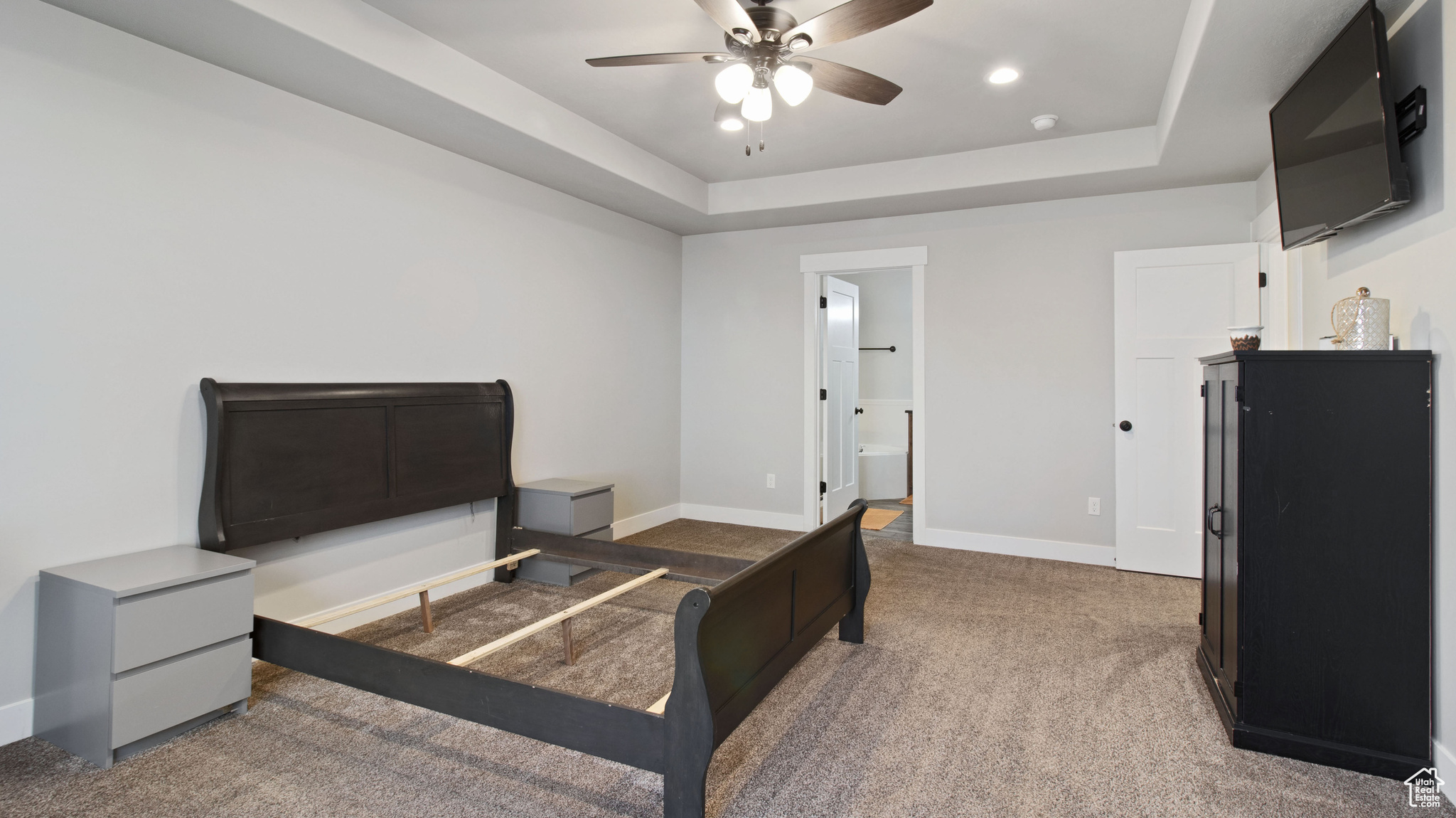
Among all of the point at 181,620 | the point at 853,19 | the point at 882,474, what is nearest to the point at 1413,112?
the point at 853,19

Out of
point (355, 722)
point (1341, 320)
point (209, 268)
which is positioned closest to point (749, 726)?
point (355, 722)

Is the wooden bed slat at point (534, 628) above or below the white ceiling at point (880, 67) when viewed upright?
below

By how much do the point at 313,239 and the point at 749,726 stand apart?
8.91 ft

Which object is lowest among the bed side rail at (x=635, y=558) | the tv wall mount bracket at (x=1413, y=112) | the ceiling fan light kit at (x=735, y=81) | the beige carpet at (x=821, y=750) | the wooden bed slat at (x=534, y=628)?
the beige carpet at (x=821, y=750)

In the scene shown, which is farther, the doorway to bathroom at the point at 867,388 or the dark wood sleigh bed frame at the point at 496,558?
the doorway to bathroom at the point at 867,388

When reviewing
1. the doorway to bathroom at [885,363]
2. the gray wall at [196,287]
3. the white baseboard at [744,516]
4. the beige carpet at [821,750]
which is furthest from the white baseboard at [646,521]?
the doorway to bathroom at [885,363]

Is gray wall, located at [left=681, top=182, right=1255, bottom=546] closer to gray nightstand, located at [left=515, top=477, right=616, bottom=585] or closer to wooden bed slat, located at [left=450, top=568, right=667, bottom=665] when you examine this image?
gray nightstand, located at [left=515, top=477, right=616, bottom=585]

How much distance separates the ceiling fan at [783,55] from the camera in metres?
2.08

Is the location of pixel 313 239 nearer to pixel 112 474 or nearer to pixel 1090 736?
pixel 112 474

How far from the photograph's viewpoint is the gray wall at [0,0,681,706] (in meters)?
2.21

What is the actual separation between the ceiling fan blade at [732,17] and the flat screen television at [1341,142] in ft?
5.96

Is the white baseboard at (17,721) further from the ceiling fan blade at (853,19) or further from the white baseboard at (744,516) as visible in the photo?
the white baseboard at (744,516)

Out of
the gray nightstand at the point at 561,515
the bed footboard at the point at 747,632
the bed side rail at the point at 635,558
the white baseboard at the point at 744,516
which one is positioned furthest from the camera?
the white baseboard at the point at 744,516

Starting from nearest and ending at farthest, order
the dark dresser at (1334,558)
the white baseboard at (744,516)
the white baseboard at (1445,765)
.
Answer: the white baseboard at (1445,765) < the dark dresser at (1334,558) < the white baseboard at (744,516)
